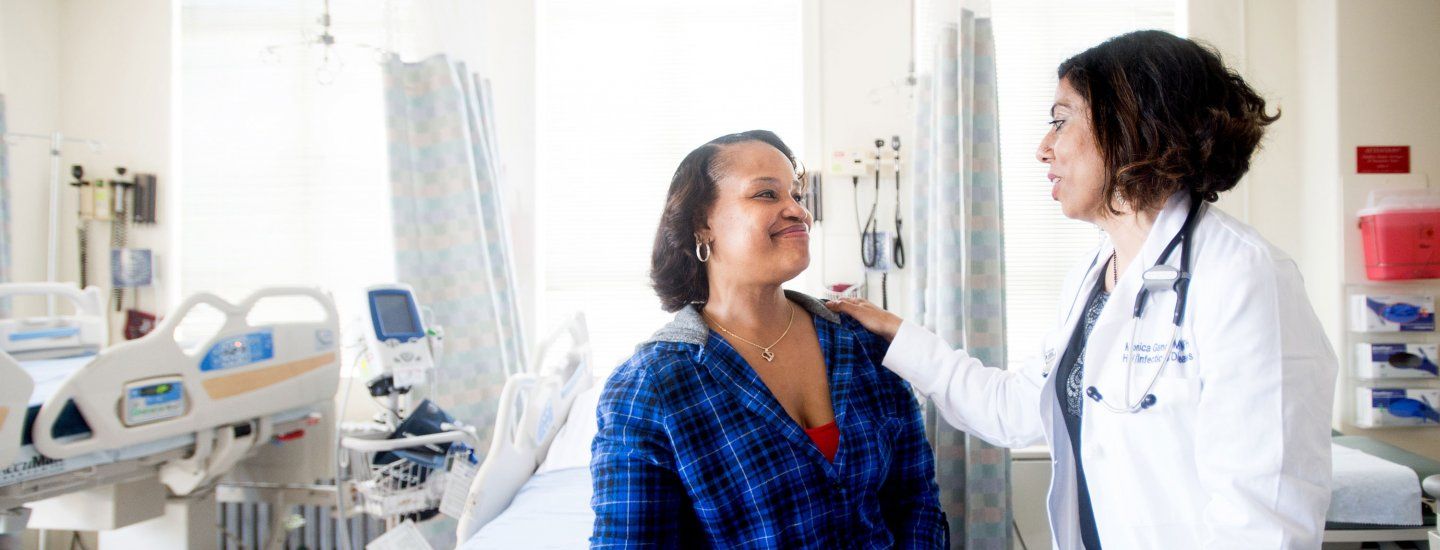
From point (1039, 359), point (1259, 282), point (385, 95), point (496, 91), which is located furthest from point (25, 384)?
point (1259, 282)

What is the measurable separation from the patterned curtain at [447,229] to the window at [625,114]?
669 mm

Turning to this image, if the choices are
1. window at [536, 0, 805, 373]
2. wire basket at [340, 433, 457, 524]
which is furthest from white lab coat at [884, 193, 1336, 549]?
window at [536, 0, 805, 373]

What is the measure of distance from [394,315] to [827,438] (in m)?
1.65

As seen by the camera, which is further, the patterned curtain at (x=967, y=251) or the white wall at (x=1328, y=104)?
the white wall at (x=1328, y=104)

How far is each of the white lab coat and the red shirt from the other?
1.26 feet

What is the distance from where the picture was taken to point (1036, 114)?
11.0 ft

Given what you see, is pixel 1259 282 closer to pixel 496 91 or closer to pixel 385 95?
pixel 385 95

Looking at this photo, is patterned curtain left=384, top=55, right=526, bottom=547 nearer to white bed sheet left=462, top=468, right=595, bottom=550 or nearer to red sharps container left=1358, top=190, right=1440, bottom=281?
white bed sheet left=462, top=468, right=595, bottom=550

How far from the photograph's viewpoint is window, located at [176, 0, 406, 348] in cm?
357

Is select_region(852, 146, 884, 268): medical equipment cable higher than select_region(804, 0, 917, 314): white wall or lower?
lower

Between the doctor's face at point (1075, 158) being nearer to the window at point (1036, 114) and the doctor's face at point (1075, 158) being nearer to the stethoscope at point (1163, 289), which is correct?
the stethoscope at point (1163, 289)

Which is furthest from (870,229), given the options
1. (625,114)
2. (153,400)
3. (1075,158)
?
(153,400)

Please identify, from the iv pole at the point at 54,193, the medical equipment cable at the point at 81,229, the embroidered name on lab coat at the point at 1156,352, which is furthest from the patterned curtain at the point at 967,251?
the medical equipment cable at the point at 81,229

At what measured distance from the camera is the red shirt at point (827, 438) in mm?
1233
